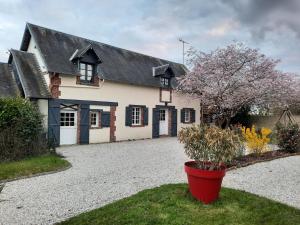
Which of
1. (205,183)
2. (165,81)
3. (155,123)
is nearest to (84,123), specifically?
(155,123)

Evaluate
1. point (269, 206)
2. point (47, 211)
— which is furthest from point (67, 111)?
point (269, 206)

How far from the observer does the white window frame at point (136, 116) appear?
18266mm

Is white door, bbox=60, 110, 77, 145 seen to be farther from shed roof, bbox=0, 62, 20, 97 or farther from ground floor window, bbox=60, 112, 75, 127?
shed roof, bbox=0, 62, 20, 97

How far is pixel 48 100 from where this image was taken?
1390cm

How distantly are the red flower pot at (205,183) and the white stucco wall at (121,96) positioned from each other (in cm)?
1057

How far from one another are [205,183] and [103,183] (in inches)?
122

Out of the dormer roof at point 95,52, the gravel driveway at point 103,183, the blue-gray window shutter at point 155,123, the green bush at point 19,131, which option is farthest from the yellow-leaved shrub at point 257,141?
the blue-gray window shutter at point 155,123

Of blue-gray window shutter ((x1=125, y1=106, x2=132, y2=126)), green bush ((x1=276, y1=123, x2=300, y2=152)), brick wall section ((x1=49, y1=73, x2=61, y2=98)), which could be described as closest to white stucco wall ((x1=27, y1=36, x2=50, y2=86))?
brick wall section ((x1=49, y1=73, x2=61, y2=98))

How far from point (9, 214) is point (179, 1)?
6942mm

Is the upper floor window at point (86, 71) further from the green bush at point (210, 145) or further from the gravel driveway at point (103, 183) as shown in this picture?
the green bush at point (210, 145)

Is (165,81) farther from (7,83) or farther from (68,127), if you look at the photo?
(7,83)

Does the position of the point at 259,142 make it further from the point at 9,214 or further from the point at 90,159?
the point at 9,214

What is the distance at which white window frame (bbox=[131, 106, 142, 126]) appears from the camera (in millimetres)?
18266

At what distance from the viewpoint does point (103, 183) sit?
732 centimetres
